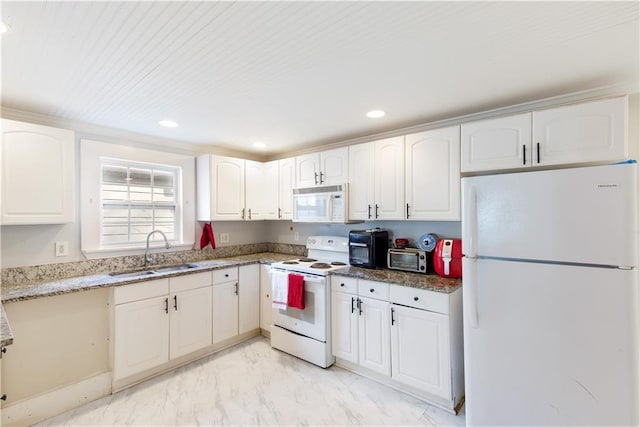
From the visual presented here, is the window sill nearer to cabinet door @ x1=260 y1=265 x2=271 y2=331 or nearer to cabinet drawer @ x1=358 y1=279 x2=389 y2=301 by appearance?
cabinet door @ x1=260 y1=265 x2=271 y2=331

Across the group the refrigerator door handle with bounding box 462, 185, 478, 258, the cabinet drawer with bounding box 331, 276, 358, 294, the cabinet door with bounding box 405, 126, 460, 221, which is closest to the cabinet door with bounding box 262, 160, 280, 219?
the cabinet drawer with bounding box 331, 276, 358, 294

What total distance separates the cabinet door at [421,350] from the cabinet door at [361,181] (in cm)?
98

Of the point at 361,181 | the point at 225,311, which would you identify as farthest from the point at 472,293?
the point at 225,311

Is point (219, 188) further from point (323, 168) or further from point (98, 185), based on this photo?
point (323, 168)

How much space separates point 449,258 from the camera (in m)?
2.48

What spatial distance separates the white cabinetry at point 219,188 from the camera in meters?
3.44

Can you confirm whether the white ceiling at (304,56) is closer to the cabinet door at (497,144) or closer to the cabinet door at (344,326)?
the cabinet door at (497,144)

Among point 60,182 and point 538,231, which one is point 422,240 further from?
point 60,182

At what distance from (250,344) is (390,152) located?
8.23ft

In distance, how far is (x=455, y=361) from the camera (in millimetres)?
2205

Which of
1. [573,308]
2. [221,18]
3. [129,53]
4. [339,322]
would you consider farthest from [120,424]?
[573,308]

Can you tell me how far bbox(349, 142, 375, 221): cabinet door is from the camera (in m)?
2.94

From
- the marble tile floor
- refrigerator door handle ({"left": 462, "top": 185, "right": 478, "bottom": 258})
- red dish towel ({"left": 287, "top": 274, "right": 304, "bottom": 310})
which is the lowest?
the marble tile floor

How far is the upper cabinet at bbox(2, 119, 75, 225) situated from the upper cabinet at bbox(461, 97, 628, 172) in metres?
3.12
